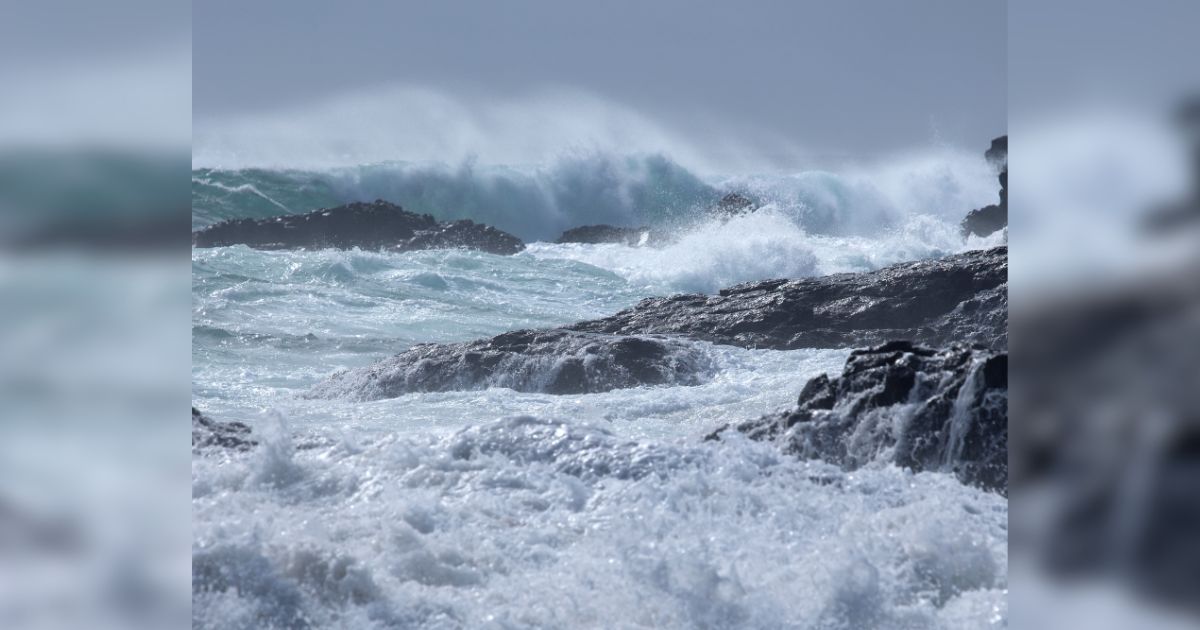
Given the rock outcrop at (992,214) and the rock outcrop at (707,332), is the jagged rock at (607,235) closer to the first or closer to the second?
the rock outcrop at (707,332)

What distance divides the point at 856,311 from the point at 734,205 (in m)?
2.30

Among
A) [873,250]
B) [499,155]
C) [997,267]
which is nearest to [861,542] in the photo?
[997,267]

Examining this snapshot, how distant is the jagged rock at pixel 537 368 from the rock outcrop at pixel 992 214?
2.38 metres

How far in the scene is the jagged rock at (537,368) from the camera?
17.5 feet

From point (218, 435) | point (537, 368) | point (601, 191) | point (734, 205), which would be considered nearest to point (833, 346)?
point (537, 368)

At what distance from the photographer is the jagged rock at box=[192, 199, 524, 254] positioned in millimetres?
8320

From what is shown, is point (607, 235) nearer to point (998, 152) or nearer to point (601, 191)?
point (601, 191)

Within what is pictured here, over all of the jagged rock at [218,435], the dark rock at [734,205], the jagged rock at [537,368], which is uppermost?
the dark rock at [734,205]

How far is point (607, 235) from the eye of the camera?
894cm

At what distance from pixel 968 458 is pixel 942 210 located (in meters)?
5.20

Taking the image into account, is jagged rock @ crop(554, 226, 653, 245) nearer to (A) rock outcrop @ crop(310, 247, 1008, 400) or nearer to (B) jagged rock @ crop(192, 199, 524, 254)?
(B) jagged rock @ crop(192, 199, 524, 254)
